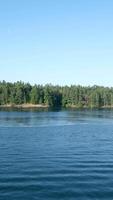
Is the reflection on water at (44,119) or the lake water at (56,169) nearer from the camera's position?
the lake water at (56,169)

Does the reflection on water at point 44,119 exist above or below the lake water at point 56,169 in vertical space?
above

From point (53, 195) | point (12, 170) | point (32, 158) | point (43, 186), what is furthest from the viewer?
point (32, 158)

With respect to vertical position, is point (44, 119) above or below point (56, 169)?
above

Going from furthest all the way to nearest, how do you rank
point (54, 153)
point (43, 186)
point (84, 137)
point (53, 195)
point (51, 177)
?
point (84, 137) → point (54, 153) → point (51, 177) → point (43, 186) → point (53, 195)

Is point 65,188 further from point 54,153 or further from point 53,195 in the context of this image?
point 54,153

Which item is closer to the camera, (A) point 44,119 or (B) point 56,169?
(B) point 56,169

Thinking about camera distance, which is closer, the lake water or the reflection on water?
the lake water

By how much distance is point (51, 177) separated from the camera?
129ft

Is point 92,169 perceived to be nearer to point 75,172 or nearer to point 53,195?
point 75,172

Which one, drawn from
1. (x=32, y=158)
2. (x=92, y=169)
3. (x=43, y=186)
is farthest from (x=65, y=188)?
(x=32, y=158)

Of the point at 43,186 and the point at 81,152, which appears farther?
the point at 81,152

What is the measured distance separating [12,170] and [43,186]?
7.06 metres

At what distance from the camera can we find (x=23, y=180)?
37.8m

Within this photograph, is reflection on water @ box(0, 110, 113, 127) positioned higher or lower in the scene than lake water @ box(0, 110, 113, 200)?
higher
